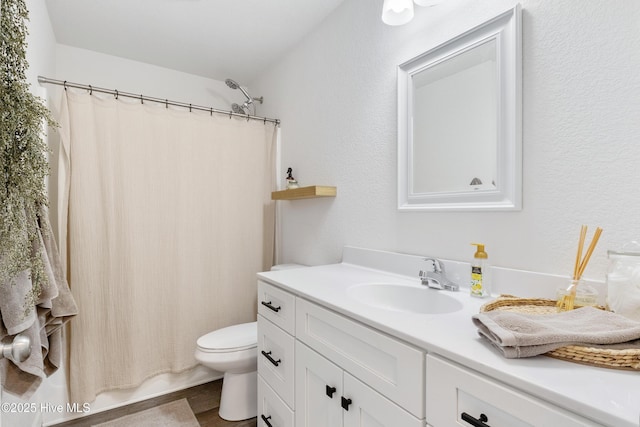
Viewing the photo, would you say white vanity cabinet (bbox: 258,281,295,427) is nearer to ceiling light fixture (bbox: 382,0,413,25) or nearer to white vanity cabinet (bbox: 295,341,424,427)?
white vanity cabinet (bbox: 295,341,424,427)

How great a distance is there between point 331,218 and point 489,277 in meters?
1.01

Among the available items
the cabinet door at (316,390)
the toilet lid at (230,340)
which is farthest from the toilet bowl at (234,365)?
the cabinet door at (316,390)

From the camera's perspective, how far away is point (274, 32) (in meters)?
2.12

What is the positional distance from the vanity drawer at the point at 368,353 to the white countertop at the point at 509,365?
0.03 meters

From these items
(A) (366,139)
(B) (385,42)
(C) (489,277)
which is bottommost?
(C) (489,277)

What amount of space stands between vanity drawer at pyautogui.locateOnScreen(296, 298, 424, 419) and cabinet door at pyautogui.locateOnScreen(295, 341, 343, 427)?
0.04 meters

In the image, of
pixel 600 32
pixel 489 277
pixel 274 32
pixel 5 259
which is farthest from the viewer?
pixel 274 32

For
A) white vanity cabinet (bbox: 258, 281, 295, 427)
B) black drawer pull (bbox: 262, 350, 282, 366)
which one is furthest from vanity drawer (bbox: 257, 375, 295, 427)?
black drawer pull (bbox: 262, 350, 282, 366)

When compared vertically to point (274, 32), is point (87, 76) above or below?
below

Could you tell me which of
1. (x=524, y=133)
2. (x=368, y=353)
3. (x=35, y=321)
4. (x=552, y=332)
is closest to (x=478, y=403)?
(x=552, y=332)

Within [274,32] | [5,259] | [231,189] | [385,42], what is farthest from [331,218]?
[5,259]

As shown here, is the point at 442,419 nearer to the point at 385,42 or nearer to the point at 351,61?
the point at 385,42

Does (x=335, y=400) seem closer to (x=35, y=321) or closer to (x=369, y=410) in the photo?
(x=369, y=410)

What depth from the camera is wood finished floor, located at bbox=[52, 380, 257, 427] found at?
1769mm
